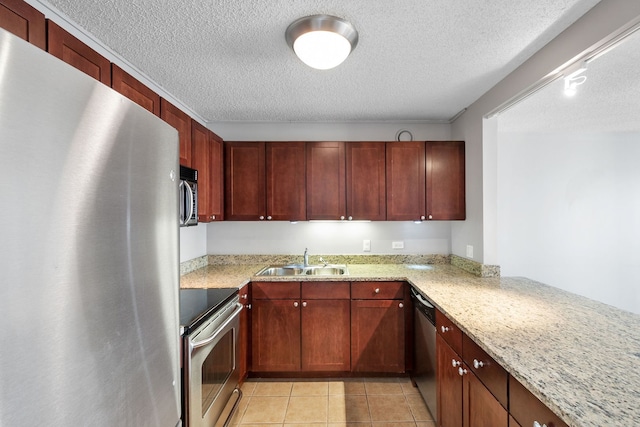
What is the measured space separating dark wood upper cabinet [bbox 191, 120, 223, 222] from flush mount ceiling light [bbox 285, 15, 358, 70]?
1.11 metres

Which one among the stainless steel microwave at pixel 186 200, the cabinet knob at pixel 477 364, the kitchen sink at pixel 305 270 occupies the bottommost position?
the cabinet knob at pixel 477 364

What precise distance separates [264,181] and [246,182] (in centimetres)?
18

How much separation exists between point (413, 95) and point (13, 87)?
8.19 feet

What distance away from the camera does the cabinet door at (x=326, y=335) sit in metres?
2.55

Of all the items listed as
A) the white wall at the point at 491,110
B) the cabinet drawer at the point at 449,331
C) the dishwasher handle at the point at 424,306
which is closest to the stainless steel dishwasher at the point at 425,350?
the dishwasher handle at the point at 424,306

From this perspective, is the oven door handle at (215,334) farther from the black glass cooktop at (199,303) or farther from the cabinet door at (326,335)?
the cabinet door at (326,335)

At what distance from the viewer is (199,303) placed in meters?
1.79

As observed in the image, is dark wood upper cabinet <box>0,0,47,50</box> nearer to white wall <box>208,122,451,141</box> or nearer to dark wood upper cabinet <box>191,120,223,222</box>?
dark wood upper cabinet <box>191,120,223,222</box>

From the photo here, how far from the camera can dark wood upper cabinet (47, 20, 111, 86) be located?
3.60 ft

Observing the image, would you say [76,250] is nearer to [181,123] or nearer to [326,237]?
[181,123]

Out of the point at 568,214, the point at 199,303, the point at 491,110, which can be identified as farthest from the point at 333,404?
the point at 568,214

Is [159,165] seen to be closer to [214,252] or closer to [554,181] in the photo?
[214,252]

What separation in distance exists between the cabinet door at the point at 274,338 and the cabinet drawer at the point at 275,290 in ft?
0.17

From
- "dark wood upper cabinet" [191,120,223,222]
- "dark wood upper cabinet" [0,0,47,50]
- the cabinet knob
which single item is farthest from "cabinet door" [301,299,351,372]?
"dark wood upper cabinet" [0,0,47,50]
